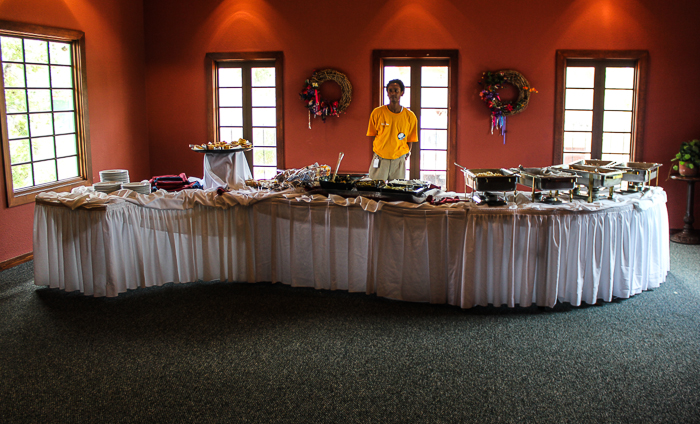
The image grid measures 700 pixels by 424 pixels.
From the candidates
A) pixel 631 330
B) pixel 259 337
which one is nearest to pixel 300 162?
pixel 259 337

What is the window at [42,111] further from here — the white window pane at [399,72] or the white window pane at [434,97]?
the white window pane at [434,97]

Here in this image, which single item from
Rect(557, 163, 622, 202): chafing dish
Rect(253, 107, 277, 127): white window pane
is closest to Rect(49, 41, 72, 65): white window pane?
Rect(253, 107, 277, 127): white window pane

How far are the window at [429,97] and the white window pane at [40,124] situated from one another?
3770 mm

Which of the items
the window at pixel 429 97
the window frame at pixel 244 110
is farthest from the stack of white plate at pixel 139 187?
the window at pixel 429 97

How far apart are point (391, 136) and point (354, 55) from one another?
1.67 m

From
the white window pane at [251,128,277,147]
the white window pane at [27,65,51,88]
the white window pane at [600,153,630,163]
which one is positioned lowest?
the white window pane at [600,153,630,163]

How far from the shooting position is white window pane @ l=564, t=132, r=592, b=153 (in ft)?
22.1

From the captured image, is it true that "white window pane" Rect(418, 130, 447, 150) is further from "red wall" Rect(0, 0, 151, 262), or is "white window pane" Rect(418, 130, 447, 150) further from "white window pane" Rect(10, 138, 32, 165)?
"white window pane" Rect(10, 138, 32, 165)

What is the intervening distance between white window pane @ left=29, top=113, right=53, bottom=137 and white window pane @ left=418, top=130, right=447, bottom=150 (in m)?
4.36

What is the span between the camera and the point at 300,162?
7.12m

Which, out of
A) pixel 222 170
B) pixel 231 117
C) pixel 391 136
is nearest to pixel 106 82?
pixel 231 117

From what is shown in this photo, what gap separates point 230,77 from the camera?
7.19 metres

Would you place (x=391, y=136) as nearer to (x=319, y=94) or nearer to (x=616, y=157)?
(x=319, y=94)

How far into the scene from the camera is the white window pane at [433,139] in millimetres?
6934
